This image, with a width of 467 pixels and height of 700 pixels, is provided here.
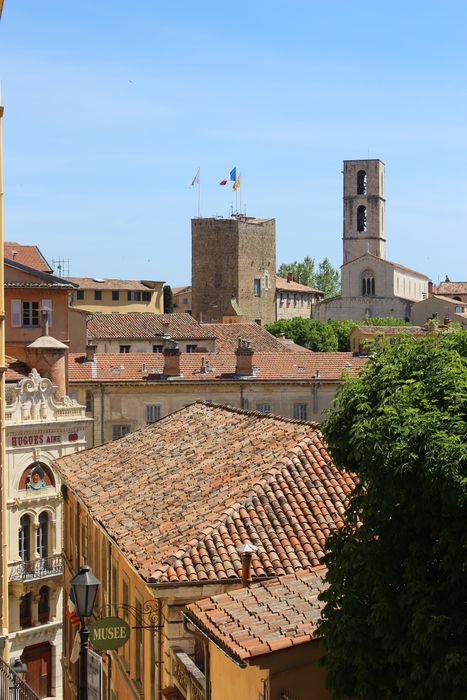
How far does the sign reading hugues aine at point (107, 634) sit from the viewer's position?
47.7ft

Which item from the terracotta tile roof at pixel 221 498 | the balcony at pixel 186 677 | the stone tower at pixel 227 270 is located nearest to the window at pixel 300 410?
the terracotta tile roof at pixel 221 498

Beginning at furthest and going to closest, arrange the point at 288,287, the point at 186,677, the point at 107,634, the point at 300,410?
the point at 288,287 → the point at 300,410 → the point at 186,677 → the point at 107,634

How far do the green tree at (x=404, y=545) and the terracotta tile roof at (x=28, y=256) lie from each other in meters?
46.3

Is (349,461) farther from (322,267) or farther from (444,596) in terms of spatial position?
(322,267)

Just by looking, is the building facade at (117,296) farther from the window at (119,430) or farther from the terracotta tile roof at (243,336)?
the window at (119,430)

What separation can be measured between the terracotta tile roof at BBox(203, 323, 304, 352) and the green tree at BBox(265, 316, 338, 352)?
2211 cm

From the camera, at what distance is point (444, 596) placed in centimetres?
1121

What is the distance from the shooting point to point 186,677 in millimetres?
15234

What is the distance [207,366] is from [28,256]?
12.7 m

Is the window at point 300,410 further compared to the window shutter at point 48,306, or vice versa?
the window at point 300,410

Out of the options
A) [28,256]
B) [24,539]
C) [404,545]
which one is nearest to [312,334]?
Answer: [28,256]

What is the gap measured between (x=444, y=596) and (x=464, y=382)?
7.35 ft

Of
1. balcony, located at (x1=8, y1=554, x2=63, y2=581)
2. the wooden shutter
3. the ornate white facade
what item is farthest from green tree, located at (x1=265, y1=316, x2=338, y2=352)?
balcony, located at (x1=8, y1=554, x2=63, y2=581)

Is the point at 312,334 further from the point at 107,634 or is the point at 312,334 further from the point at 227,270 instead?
the point at 107,634
